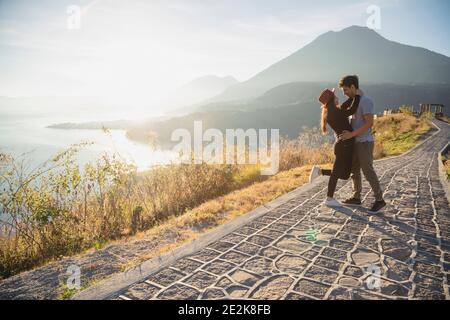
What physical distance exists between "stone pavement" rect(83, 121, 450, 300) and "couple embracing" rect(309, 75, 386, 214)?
0.67 m

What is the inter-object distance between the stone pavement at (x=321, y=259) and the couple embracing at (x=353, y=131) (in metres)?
0.67

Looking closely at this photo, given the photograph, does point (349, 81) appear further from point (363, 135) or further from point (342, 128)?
point (363, 135)

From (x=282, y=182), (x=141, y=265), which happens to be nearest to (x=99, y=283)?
(x=141, y=265)

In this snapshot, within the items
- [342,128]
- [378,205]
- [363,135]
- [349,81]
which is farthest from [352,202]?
[349,81]

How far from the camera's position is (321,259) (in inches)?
131

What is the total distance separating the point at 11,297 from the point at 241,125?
282 feet

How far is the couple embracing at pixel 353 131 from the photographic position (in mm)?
4473

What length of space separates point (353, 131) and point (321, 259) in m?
2.19

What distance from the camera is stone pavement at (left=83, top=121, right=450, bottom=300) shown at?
2750 millimetres

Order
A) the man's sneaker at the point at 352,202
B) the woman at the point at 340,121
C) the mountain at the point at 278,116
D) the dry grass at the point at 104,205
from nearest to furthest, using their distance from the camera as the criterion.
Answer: the dry grass at the point at 104,205 < the woman at the point at 340,121 < the man's sneaker at the point at 352,202 < the mountain at the point at 278,116

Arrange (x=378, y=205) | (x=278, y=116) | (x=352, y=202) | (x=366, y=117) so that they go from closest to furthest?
Answer: (x=366, y=117) < (x=378, y=205) < (x=352, y=202) < (x=278, y=116)

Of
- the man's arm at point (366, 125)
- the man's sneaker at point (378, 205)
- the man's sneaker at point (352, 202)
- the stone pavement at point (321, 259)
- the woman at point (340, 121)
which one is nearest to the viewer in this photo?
the stone pavement at point (321, 259)

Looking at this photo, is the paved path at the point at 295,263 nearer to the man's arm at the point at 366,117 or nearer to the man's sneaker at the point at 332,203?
the man's sneaker at the point at 332,203

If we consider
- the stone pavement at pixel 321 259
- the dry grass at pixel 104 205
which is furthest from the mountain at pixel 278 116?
the stone pavement at pixel 321 259
